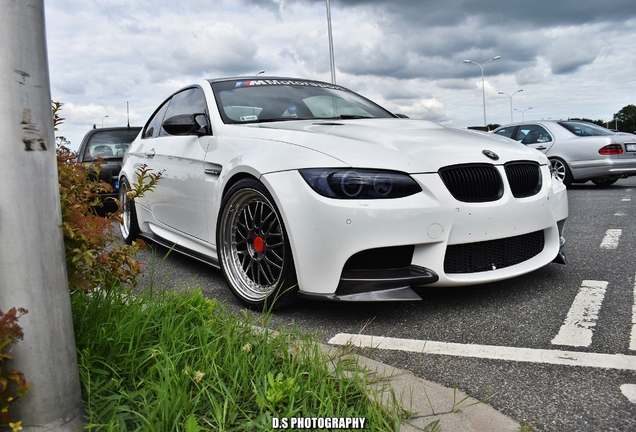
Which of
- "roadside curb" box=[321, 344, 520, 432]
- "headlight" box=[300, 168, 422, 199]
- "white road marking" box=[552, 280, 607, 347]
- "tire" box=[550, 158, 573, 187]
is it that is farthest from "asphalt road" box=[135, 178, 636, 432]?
"tire" box=[550, 158, 573, 187]

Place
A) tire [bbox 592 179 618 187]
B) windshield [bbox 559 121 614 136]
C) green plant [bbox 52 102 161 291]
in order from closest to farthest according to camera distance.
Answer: green plant [bbox 52 102 161 291] → windshield [bbox 559 121 614 136] → tire [bbox 592 179 618 187]

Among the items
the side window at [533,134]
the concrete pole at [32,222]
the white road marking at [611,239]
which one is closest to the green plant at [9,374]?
the concrete pole at [32,222]

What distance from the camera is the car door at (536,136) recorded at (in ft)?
38.4

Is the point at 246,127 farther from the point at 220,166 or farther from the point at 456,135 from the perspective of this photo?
the point at 456,135

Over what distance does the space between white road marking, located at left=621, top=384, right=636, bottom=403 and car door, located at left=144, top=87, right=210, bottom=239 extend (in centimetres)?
264

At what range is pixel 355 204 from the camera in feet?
9.32

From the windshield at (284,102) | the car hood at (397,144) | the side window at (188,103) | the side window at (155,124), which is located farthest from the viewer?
the side window at (155,124)

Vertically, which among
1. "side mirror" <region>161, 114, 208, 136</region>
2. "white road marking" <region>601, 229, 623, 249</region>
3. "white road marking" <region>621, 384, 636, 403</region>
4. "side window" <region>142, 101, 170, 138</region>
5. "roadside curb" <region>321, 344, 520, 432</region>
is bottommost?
"white road marking" <region>601, 229, 623, 249</region>

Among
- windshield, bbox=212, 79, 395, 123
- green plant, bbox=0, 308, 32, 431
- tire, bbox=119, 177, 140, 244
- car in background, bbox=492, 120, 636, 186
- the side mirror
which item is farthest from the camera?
car in background, bbox=492, 120, 636, 186

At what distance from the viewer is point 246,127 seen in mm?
3680

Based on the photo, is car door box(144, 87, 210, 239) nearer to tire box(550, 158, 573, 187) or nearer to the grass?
the grass

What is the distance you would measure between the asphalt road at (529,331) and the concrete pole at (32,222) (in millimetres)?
1192

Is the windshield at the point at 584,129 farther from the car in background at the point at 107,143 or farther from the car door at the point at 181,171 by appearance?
the car door at the point at 181,171

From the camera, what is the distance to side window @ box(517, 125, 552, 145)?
38.8ft
